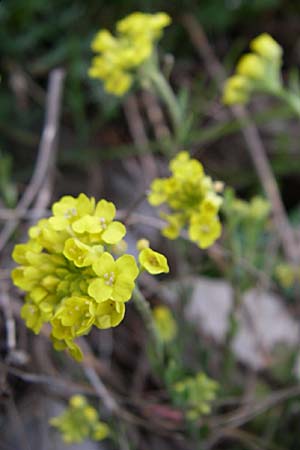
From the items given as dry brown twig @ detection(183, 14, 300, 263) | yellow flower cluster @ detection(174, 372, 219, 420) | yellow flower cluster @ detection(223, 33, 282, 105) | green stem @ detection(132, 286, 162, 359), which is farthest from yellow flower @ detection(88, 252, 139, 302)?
dry brown twig @ detection(183, 14, 300, 263)

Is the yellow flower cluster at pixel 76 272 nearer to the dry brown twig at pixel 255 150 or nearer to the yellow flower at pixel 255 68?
the yellow flower at pixel 255 68

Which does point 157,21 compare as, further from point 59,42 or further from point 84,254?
point 84,254

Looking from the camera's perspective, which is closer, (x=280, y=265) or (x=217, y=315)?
(x=280, y=265)

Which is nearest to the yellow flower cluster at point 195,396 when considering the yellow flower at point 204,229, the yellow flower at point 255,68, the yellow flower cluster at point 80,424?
the yellow flower cluster at point 80,424

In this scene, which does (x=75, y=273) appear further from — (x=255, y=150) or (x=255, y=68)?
(x=255, y=150)

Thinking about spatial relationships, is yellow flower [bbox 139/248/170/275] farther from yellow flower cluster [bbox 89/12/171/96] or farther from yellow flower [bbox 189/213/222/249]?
yellow flower cluster [bbox 89/12/171/96]

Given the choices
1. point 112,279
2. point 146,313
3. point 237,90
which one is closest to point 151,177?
point 237,90

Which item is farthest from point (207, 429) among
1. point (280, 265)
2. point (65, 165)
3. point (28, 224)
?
point (65, 165)
